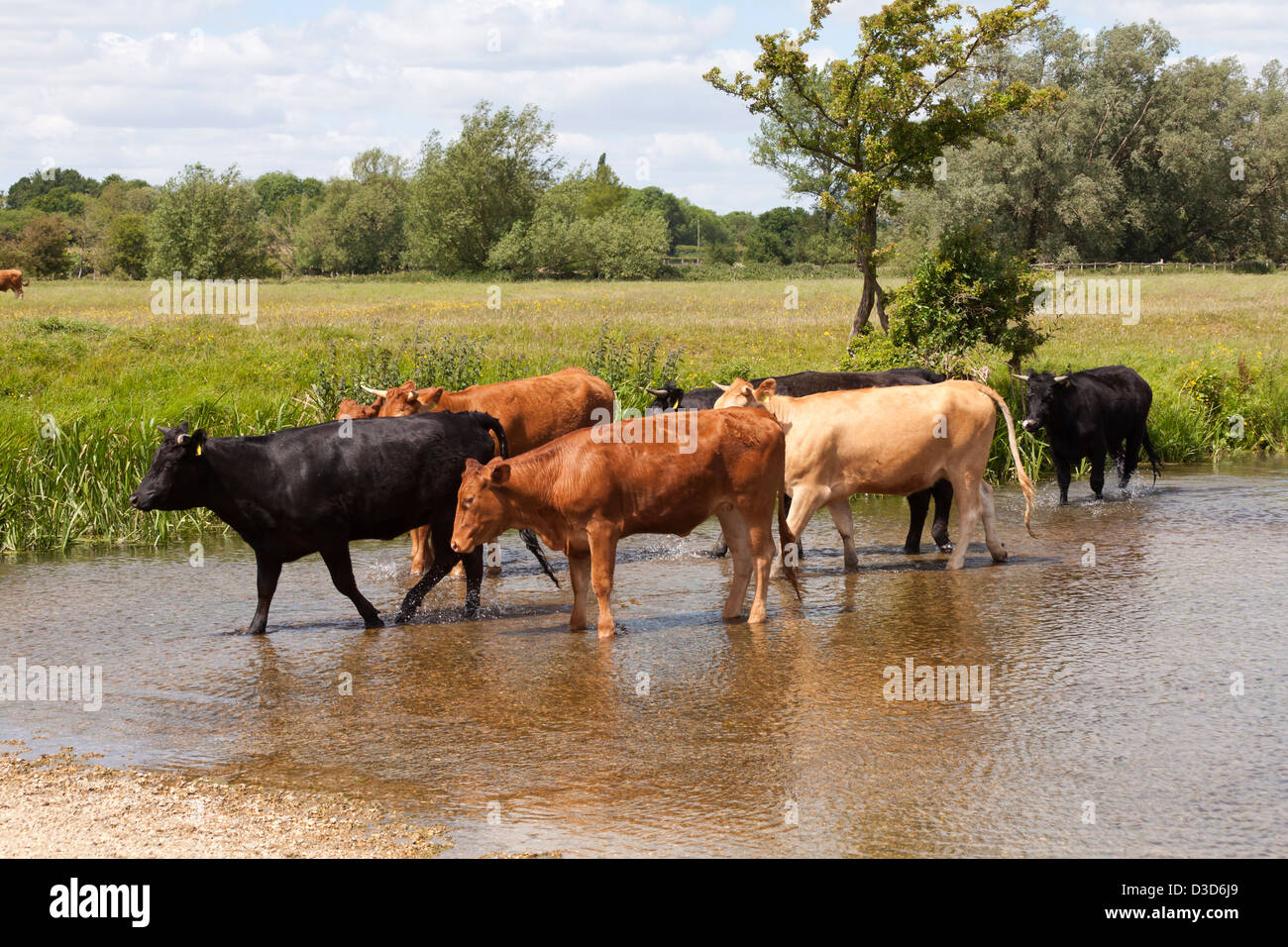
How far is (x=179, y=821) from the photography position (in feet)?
19.2

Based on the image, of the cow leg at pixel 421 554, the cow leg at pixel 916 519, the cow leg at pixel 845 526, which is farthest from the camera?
the cow leg at pixel 916 519

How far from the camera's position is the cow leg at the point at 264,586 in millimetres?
9656

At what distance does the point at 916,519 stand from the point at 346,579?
19.5ft

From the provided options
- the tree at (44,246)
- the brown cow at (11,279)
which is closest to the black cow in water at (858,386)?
the brown cow at (11,279)

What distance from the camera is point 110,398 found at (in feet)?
58.6

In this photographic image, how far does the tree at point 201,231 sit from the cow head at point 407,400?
5749 centimetres

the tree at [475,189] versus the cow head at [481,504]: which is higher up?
the tree at [475,189]

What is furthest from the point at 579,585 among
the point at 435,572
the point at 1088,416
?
the point at 1088,416

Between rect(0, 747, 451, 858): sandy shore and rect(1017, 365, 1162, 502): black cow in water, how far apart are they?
35.8ft

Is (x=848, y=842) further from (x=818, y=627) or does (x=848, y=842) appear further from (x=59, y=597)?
(x=59, y=597)

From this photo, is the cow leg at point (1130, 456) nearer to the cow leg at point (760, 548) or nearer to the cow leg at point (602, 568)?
the cow leg at point (760, 548)

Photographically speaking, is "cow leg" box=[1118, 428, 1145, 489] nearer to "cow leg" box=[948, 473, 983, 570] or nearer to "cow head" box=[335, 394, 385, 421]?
"cow leg" box=[948, 473, 983, 570]

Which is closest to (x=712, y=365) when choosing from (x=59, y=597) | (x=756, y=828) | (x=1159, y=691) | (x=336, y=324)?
(x=336, y=324)

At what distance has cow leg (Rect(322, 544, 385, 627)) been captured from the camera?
31.9 ft
